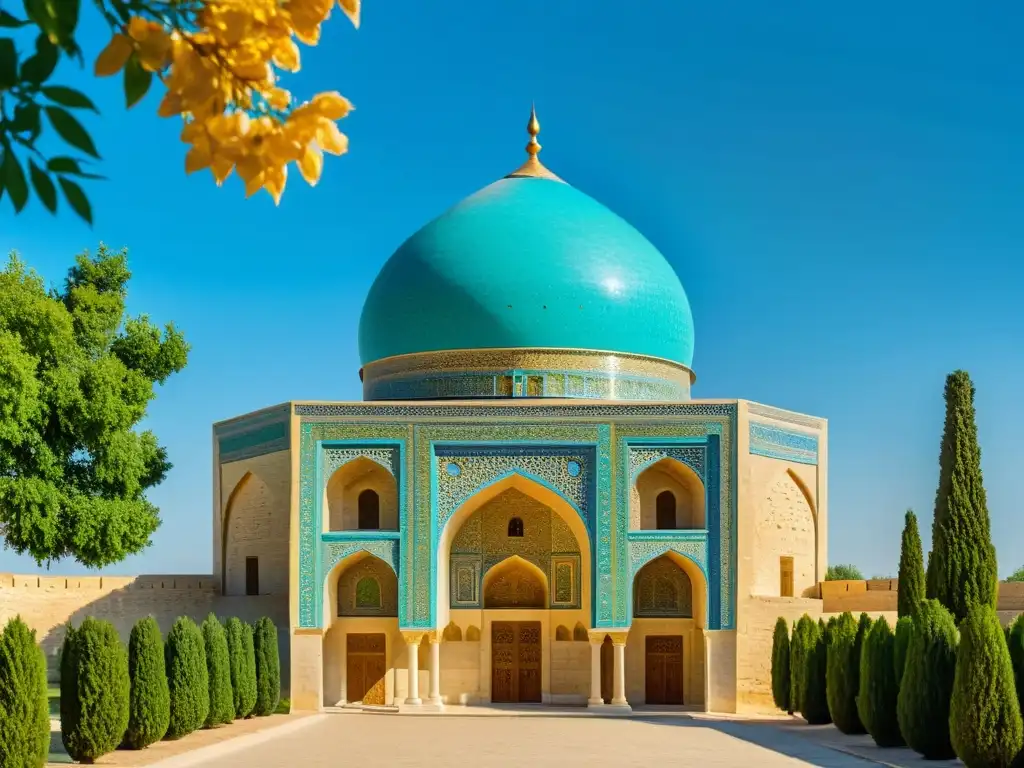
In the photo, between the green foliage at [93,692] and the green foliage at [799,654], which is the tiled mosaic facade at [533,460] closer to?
the green foliage at [799,654]

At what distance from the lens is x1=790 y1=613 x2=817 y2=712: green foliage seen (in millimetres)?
16859

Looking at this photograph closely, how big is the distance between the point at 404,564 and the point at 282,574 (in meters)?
1.82

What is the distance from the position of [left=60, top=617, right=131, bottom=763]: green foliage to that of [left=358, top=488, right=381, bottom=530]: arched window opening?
7.14 m

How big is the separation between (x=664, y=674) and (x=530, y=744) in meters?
5.51

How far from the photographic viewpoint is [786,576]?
20.5 m

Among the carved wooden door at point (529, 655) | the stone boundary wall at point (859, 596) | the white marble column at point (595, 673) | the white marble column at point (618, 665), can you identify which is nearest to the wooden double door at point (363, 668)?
the carved wooden door at point (529, 655)

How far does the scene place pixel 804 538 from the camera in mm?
20750

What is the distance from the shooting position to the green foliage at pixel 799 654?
16859mm

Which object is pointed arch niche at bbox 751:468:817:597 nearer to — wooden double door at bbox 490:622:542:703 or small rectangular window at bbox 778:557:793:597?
small rectangular window at bbox 778:557:793:597

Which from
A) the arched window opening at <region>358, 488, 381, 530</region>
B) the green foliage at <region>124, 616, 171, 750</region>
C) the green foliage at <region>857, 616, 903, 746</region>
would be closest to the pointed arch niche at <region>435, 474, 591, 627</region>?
the arched window opening at <region>358, 488, 381, 530</region>

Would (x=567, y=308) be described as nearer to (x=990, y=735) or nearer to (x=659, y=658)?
(x=659, y=658)

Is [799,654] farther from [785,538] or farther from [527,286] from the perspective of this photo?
[527,286]

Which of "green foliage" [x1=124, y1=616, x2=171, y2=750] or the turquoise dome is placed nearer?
"green foliage" [x1=124, y1=616, x2=171, y2=750]

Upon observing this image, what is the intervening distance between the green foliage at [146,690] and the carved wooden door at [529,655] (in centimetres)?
664
